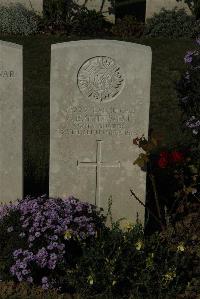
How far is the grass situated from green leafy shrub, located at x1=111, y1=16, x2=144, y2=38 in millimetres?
500

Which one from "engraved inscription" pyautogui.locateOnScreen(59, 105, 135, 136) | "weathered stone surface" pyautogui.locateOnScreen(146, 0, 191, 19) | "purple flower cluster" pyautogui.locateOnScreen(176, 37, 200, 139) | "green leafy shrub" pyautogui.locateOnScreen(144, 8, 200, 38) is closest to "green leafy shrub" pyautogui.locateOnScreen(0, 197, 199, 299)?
"engraved inscription" pyautogui.locateOnScreen(59, 105, 135, 136)

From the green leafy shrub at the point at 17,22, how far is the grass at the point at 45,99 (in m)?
0.33

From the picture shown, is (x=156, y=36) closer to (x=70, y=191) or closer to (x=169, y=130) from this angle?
(x=169, y=130)

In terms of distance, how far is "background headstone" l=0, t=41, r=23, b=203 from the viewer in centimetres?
578

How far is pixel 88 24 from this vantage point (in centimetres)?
1385

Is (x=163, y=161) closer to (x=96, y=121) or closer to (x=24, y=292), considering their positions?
(x=96, y=121)

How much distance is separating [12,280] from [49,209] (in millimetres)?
663

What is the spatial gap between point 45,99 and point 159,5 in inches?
215

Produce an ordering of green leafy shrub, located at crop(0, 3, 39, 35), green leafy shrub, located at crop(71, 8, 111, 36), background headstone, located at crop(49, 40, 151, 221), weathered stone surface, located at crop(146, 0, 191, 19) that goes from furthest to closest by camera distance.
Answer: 1. weathered stone surface, located at crop(146, 0, 191, 19)
2. green leafy shrub, located at crop(71, 8, 111, 36)
3. green leafy shrub, located at crop(0, 3, 39, 35)
4. background headstone, located at crop(49, 40, 151, 221)

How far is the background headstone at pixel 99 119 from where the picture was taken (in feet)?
18.8

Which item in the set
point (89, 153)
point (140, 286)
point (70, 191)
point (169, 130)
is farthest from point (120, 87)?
point (169, 130)

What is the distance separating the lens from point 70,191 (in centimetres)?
606

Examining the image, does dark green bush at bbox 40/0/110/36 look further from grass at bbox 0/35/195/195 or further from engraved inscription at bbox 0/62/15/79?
engraved inscription at bbox 0/62/15/79

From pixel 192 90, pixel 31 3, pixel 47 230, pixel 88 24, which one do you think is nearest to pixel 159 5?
pixel 88 24
